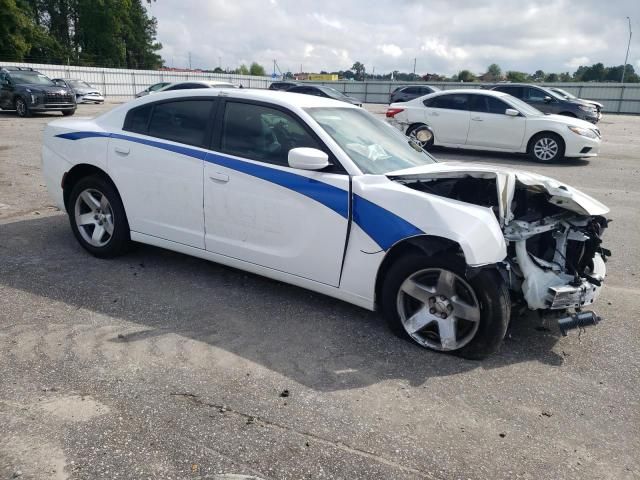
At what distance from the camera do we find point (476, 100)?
41.1 feet

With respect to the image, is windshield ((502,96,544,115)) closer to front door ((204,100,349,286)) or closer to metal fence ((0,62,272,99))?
front door ((204,100,349,286))

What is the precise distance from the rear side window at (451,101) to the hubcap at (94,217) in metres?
9.97

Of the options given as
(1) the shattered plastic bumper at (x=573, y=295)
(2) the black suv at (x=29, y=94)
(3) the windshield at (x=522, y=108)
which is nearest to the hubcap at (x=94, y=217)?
(1) the shattered plastic bumper at (x=573, y=295)

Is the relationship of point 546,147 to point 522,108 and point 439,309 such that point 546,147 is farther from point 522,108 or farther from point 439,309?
point 439,309

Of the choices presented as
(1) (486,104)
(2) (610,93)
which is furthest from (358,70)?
(1) (486,104)

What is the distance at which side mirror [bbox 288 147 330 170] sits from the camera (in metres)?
3.64

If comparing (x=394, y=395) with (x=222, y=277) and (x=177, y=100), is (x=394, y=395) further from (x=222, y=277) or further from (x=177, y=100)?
(x=177, y=100)

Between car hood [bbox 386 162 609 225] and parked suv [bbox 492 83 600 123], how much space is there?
15214 millimetres

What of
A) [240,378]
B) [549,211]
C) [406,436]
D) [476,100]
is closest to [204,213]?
[240,378]

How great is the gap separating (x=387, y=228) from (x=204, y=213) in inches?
63.4

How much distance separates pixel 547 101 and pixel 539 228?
16.2m

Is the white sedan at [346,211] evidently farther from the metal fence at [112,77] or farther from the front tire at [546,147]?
the metal fence at [112,77]

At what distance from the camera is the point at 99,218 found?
504 centimetres

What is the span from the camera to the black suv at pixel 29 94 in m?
19.2
